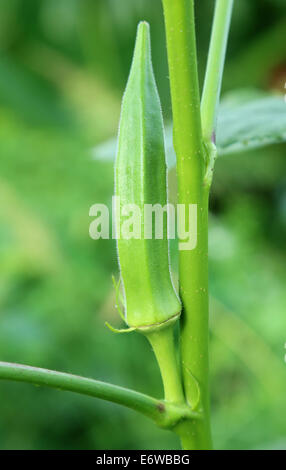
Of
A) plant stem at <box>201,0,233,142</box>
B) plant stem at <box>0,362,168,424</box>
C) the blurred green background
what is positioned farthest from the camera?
the blurred green background

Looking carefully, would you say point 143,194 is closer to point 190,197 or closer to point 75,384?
point 190,197

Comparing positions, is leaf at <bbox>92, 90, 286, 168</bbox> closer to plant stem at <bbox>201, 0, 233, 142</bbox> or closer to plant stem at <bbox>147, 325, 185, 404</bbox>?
plant stem at <bbox>201, 0, 233, 142</bbox>

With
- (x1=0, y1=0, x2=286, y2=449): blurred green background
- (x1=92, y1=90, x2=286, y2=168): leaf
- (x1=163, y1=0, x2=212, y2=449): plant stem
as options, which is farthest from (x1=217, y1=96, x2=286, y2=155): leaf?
(x1=0, y1=0, x2=286, y2=449): blurred green background

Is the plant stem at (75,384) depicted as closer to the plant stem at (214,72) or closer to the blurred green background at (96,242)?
the plant stem at (214,72)

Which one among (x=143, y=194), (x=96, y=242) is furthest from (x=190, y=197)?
(x=96, y=242)
